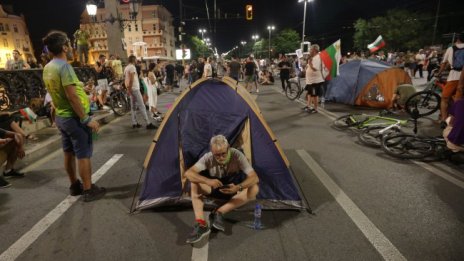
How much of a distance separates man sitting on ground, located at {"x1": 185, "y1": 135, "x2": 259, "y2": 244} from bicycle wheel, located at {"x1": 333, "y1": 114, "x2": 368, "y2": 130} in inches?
176

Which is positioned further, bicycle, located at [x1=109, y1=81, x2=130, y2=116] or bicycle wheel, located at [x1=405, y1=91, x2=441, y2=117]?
bicycle, located at [x1=109, y1=81, x2=130, y2=116]

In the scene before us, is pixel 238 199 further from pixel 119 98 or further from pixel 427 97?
pixel 119 98

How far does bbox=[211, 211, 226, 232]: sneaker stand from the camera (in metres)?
3.04

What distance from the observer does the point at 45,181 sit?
4.57 metres

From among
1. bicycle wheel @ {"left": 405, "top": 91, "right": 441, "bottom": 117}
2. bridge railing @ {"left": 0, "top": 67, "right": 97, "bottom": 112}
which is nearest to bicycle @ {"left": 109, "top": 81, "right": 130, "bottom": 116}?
bridge railing @ {"left": 0, "top": 67, "right": 97, "bottom": 112}

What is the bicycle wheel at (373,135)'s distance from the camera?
18.2ft

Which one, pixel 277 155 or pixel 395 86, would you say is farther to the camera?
pixel 395 86

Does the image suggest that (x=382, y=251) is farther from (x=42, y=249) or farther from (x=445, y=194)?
(x=42, y=249)

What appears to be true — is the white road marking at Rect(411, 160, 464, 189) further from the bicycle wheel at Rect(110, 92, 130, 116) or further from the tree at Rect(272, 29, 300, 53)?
the tree at Rect(272, 29, 300, 53)

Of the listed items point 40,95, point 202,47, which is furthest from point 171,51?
point 40,95

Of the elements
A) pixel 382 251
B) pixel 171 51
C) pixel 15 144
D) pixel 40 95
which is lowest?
pixel 382 251

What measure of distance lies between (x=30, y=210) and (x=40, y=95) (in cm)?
577

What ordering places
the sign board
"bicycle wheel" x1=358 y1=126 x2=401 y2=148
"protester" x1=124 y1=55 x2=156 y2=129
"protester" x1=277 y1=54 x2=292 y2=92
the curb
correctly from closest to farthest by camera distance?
1. the curb
2. "bicycle wheel" x1=358 y1=126 x2=401 y2=148
3. "protester" x1=124 y1=55 x2=156 y2=129
4. "protester" x1=277 y1=54 x2=292 y2=92
5. the sign board

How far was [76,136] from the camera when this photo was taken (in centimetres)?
369
